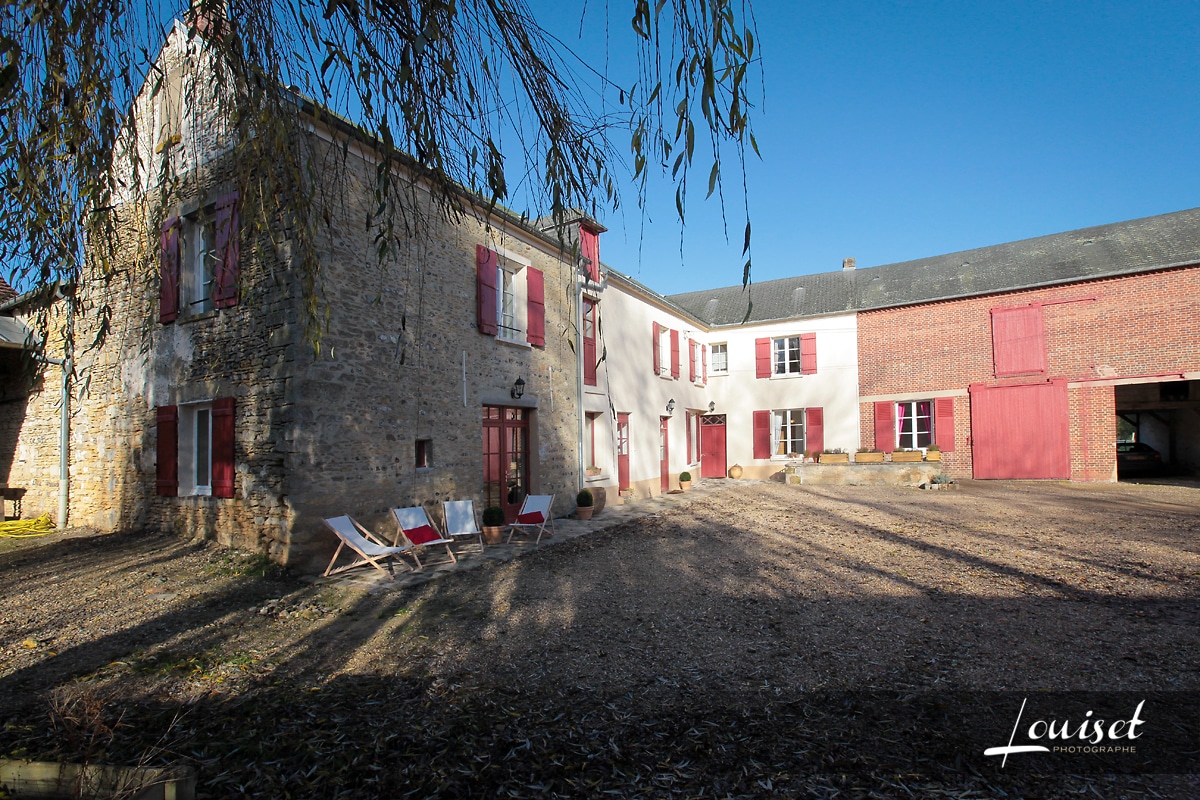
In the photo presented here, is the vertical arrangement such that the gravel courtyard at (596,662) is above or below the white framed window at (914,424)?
below

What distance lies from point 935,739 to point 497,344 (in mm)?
7272

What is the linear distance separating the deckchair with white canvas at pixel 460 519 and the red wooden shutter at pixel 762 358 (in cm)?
1245

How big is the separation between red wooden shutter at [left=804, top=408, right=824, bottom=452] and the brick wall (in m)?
1.11

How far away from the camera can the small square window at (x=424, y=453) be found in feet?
24.7

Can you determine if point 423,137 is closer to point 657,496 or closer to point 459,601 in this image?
point 459,601

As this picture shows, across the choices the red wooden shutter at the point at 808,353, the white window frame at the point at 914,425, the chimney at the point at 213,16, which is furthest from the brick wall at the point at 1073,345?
the chimney at the point at 213,16

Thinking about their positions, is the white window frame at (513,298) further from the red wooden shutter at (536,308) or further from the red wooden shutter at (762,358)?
the red wooden shutter at (762,358)

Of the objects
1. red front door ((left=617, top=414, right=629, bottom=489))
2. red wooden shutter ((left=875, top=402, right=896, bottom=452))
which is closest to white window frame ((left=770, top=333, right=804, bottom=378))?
red wooden shutter ((left=875, top=402, right=896, bottom=452))

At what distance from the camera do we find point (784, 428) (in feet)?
58.9

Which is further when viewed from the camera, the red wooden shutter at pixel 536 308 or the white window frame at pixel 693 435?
the white window frame at pixel 693 435

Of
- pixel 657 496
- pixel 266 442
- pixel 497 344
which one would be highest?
pixel 497 344

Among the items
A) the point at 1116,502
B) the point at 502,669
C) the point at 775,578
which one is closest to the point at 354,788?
the point at 502,669

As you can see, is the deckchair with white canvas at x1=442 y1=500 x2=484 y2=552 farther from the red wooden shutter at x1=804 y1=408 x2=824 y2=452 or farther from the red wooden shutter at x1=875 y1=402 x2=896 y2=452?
the red wooden shutter at x1=875 y1=402 x2=896 y2=452

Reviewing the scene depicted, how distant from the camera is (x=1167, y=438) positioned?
1873 centimetres
